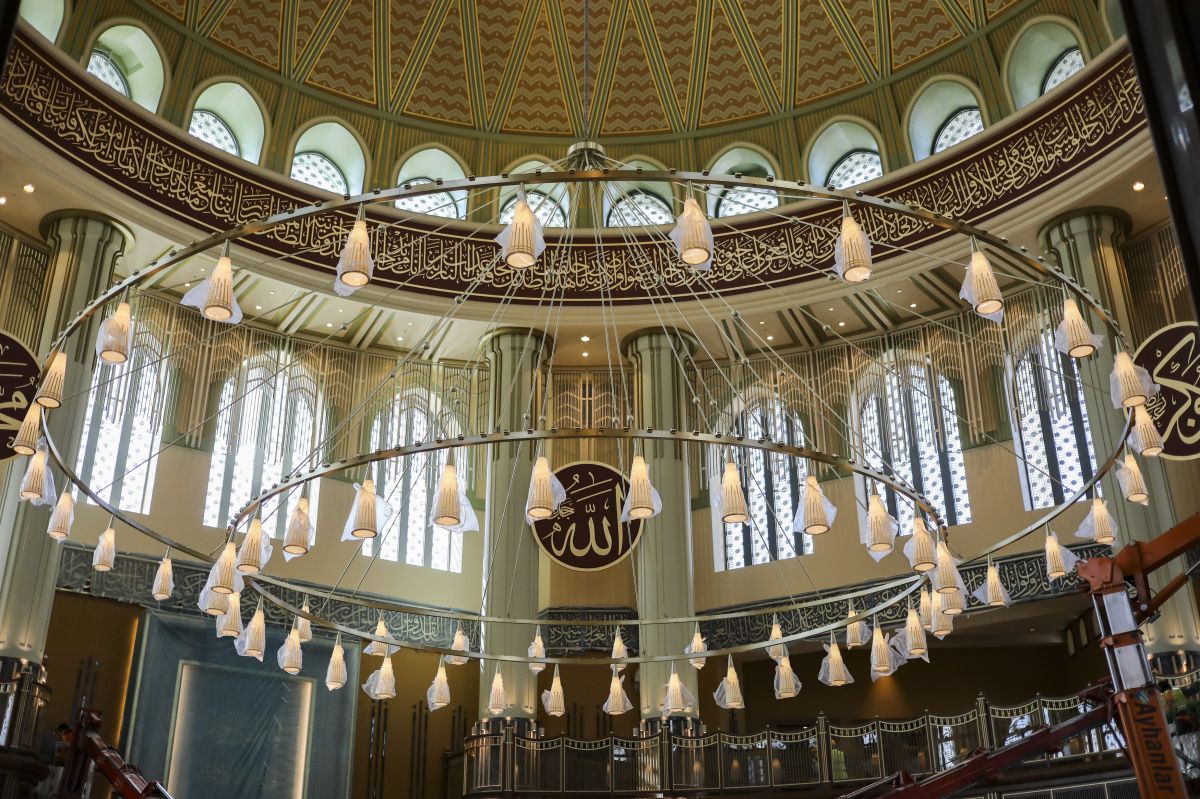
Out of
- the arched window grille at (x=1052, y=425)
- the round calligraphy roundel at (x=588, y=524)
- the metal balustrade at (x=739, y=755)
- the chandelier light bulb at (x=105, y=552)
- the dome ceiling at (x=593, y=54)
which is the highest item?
the dome ceiling at (x=593, y=54)

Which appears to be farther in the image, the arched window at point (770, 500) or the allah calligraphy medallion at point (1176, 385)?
the arched window at point (770, 500)

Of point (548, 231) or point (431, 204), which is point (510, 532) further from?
point (431, 204)

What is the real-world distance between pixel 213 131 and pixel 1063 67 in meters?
8.38

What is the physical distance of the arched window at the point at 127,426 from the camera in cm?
1063

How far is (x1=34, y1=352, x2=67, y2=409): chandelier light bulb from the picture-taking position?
504 cm

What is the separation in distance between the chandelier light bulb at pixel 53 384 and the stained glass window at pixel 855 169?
28.4 feet

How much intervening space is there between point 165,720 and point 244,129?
5860 millimetres

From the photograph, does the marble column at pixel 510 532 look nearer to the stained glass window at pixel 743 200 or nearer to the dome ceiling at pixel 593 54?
the stained glass window at pixel 743 200

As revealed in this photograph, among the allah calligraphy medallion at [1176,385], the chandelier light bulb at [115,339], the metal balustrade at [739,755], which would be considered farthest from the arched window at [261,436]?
the allah calligraphy medallion at [1176,385]

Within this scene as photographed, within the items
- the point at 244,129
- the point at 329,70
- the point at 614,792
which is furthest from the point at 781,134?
the point at 614,792

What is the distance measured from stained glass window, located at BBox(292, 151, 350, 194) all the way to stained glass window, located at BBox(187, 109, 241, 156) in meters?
0.63

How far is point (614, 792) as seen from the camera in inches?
399

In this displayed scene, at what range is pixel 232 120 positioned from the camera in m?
11.8

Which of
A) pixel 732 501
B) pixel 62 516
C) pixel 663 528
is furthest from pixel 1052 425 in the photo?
pixel 62 516
